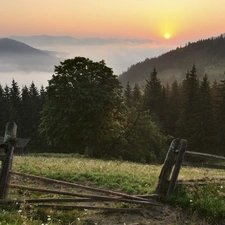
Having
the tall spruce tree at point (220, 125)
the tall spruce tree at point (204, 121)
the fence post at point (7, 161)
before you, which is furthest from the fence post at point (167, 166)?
the tall spruce tree at point (220, 125)

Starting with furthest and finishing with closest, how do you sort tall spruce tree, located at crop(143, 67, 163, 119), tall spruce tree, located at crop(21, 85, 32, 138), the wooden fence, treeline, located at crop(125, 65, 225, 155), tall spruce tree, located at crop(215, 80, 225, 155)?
tall spruce tree, located at crop(21, 85, 32, 138)
tall spruce tree, located at crop(143, 67, 163, 119)
treeline, located at crop(125, 65, 225, 155)
tall spruce tree, located at crop(215, 80, 225, 155)
the wooden fence

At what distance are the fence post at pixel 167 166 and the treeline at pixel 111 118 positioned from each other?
87.3 ft

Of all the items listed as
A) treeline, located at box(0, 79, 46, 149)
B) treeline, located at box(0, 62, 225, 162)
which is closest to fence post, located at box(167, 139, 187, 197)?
treeline, located at box(0, 62, 225, 162)

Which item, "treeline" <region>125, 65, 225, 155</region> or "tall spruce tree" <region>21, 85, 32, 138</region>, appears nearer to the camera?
"treeline" <region>125, 65, 225, 155</region>

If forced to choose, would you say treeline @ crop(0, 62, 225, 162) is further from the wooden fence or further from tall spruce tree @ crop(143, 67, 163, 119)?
the wooden fence

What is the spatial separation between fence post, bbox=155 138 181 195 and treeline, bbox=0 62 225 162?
26620 mm

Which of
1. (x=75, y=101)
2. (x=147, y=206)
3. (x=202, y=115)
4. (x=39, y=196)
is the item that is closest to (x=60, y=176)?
(x=39, y=196)

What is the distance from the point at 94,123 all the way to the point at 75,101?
12.5ft

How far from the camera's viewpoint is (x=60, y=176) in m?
13.0

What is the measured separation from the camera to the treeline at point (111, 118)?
3719cm

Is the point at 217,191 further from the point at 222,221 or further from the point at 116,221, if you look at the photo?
the point at 116,221

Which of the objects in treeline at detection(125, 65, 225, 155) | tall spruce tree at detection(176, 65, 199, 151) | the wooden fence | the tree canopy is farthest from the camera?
tall spruce tree at detection(176, 65, 199, 151)

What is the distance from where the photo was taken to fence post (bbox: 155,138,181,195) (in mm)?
9656

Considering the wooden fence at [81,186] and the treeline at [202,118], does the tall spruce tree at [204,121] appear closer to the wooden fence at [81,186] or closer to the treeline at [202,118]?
the treeline at [202,118]
